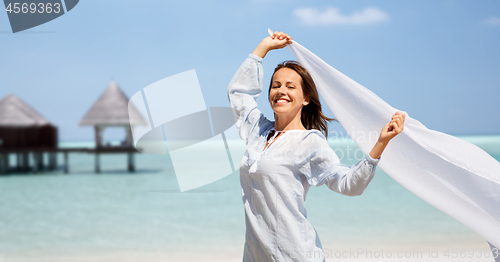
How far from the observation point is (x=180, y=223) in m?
9.81

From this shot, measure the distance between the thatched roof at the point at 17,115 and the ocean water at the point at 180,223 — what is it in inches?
393

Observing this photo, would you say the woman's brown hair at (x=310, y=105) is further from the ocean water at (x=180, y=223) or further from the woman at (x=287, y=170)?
the ocean water at (x=180, y=223)

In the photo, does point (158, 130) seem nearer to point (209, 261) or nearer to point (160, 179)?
point (209, 261)

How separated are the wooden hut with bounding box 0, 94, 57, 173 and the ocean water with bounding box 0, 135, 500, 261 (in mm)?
8001

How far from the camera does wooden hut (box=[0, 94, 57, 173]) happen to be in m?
25.3

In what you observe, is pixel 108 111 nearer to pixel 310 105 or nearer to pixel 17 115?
pixel 17 115

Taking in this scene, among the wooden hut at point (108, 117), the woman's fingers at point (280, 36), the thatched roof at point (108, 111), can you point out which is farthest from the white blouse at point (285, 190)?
Result: the thatched roof at point (108, 111)

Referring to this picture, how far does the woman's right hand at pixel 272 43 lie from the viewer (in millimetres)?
1715

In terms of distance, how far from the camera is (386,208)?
10523 millimetres

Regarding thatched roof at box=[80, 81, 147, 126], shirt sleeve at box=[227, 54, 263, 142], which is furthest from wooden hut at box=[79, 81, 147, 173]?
shirt sleeve at box=[227, 54, 263, 142]

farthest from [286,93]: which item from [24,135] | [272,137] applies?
[24,135]

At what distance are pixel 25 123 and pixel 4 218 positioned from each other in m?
17.6

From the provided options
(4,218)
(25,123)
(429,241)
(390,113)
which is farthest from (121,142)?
(390,113)

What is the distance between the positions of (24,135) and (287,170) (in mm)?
28579
